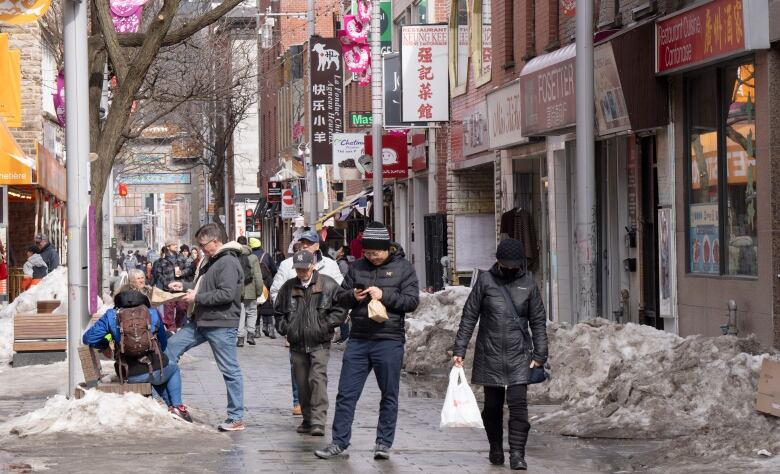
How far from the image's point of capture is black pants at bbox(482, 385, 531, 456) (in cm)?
1086

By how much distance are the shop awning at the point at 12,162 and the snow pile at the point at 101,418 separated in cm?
1562

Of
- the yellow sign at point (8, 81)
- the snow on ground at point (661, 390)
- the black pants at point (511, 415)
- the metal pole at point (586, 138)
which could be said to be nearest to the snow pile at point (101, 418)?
the black pants at point (511, 415)

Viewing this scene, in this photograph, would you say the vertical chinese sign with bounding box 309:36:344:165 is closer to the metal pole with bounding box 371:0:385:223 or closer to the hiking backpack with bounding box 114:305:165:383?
the metal pole with bounding box 371:0:385:223

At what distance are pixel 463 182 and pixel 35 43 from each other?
42.0 ft

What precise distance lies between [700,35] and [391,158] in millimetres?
20214

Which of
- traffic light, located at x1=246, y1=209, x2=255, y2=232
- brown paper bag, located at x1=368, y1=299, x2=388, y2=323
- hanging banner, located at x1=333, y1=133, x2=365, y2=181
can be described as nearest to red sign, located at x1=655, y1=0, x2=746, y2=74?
brown paper bag, located at x1=368, y1=299, x2=388, y2=323

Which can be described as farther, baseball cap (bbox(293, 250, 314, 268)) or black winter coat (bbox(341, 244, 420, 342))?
baseball cap (bbox(293, 250, 314, 268))

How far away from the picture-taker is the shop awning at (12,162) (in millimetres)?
27391

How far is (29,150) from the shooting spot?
1505 inches

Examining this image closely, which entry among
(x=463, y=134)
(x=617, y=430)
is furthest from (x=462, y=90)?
(x=617, y=430)

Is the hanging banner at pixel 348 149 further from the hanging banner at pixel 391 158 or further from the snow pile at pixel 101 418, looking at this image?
the snow pile at pixel 101 418

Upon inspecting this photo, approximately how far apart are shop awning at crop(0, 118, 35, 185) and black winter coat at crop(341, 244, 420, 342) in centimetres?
1712

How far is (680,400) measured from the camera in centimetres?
1278

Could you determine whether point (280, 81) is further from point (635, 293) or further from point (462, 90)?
point (635, 293)
